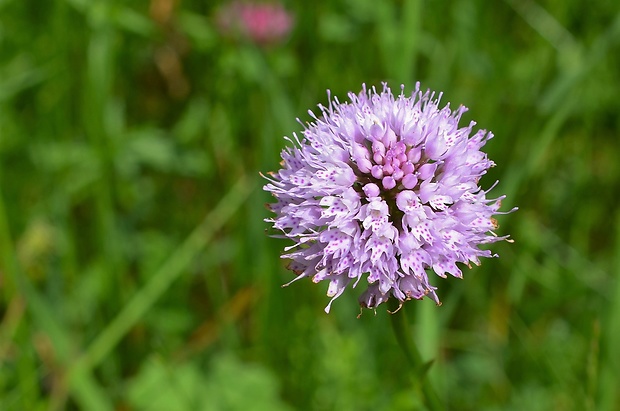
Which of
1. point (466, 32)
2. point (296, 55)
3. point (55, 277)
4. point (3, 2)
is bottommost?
point (55, 277)

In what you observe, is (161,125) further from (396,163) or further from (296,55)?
(396,163)

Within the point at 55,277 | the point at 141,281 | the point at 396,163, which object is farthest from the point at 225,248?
the point at 396,163

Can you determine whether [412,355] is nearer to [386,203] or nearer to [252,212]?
[386,203]

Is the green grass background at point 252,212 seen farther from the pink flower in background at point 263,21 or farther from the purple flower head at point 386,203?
the purple flower head at point 386,203

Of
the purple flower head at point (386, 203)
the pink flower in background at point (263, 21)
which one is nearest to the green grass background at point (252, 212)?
the pink flower in background at point (263, 21)

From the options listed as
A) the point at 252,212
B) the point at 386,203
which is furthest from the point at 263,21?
the point at 386,203
